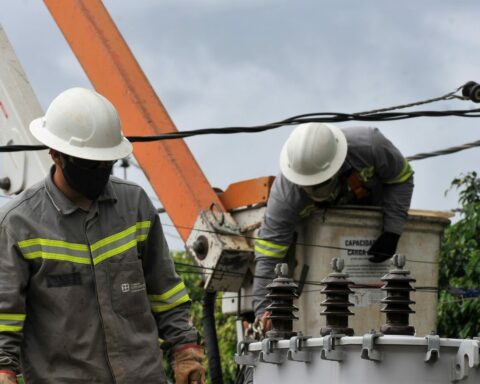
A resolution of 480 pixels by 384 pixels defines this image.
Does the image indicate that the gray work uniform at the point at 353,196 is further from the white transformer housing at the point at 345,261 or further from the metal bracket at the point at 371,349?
the metal bracket at the point at 371,349

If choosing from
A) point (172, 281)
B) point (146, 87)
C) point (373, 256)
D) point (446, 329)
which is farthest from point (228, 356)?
point (172, 281)

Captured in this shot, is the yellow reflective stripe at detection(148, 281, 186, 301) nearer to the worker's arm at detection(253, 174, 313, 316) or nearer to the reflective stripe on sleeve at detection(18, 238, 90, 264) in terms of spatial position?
the reflective stripe on sleeve at detection(18, 238, 90, 264)

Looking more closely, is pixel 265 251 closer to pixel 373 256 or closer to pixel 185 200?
pixel 373 256

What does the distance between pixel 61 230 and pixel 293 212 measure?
2968 mm

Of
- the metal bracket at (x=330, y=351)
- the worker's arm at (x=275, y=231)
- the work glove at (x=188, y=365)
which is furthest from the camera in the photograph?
the worker's arm at (x=275, y=231)

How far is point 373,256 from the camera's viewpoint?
8.02m

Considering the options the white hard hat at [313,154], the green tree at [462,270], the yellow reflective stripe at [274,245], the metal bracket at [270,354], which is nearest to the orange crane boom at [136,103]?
the white hard hat at [313,154]

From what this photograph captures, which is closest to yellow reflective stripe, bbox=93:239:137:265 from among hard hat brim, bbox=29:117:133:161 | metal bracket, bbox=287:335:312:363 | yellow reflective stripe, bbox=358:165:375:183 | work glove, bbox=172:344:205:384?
hard hat brim, bbox=29:117:133:161

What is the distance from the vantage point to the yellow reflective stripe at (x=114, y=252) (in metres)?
5.02

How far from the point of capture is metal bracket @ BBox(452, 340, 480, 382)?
4685mm

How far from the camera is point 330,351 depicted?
16.5 feet

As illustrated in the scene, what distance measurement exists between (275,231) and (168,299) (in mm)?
2600

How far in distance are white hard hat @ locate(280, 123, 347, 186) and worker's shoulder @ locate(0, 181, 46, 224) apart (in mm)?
2916

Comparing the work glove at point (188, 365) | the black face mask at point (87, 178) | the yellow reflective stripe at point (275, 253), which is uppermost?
the yellow reflective stripe at point (275, 253)
